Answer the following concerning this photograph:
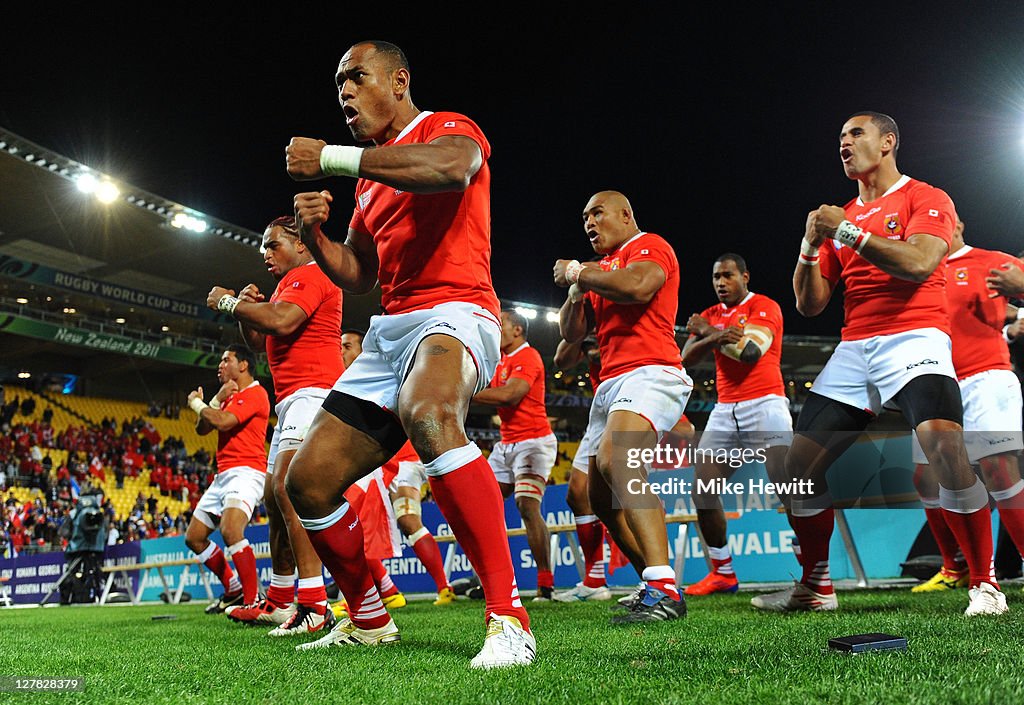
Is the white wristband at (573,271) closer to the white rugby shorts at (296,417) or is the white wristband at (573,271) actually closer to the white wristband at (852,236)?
the white wristband at (852,236)

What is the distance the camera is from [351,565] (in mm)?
3246

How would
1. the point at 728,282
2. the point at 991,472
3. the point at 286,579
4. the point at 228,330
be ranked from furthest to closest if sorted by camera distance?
the point at 228,330, the point at 728,282, the point at 286,579, the point at 991,472

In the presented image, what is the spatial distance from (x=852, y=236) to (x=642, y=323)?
1.29m

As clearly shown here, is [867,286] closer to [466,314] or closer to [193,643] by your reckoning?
[466,314]

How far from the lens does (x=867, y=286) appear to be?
4102mm

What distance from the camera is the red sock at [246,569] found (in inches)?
244

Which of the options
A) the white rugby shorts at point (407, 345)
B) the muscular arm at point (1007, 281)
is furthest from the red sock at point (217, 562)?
the muscular arm at point (1007, 281)

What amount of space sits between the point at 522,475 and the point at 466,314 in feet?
15.2

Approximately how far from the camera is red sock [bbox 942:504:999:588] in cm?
371

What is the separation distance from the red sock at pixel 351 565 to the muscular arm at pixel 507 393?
3.55 metres

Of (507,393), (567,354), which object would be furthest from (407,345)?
(507,393)

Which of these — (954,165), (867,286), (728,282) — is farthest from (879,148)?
(954,165)

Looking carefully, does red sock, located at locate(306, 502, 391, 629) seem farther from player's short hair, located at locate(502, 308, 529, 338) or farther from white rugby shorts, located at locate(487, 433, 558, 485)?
player's short hair, located at locate(502, 308, 529, 338)

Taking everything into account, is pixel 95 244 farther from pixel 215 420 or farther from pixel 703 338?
pixel 703 338
